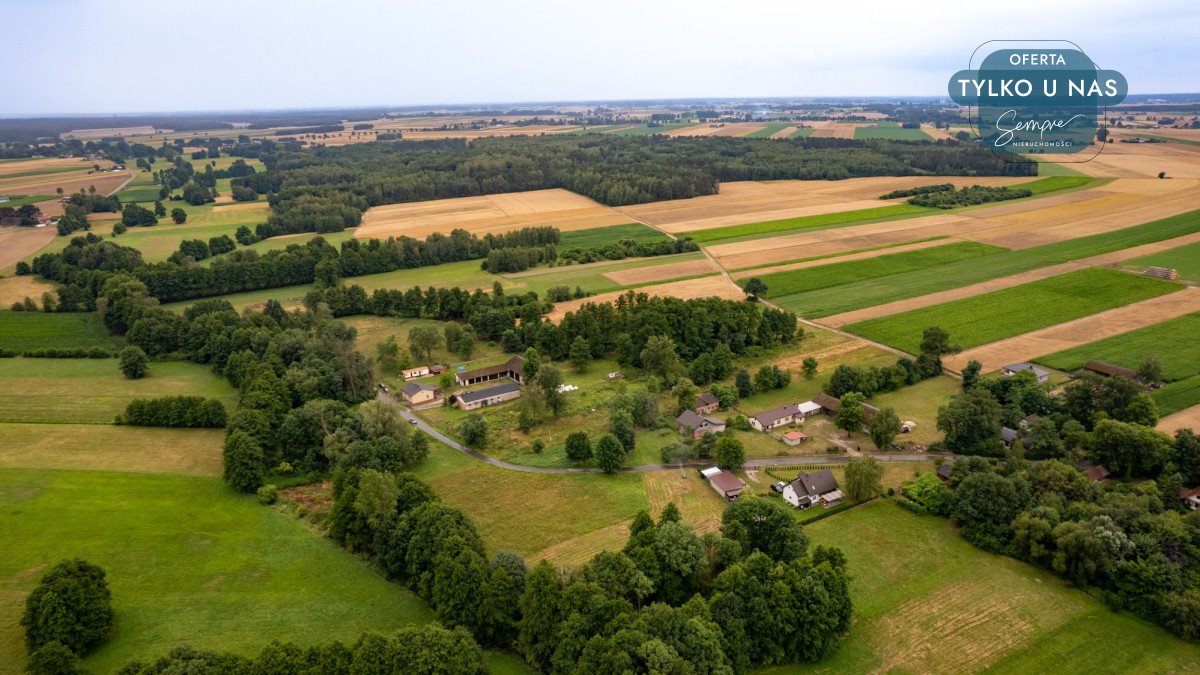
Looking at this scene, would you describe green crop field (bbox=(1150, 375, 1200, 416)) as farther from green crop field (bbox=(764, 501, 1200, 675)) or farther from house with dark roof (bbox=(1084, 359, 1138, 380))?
green crop field (bbox=(764, 501, 1200, 675))

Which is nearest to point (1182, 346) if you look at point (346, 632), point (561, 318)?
point (561, 318)

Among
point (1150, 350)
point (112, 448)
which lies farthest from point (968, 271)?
point (112, 448)

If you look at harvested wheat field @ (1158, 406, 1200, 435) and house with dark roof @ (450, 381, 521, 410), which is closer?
harvested wheat field @ (1158, 406, 1200, 435)

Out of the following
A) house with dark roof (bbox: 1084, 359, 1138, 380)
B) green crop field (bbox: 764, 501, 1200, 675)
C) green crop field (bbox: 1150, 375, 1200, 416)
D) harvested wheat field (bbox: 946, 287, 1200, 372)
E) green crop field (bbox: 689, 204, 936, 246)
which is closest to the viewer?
green crop field (bbox: 764, 501, 1200, 675)

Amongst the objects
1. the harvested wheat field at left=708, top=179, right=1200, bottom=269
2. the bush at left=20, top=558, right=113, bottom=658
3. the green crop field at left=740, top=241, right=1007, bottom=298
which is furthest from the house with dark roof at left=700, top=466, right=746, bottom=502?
the harvested wheat field at left=708, top=179, right=1200, bottom=269

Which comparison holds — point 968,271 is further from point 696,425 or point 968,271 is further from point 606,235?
point 696,425
